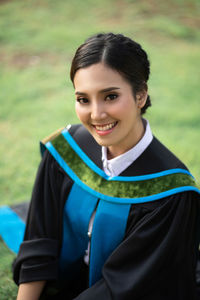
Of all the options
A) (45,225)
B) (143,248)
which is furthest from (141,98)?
(45,225)

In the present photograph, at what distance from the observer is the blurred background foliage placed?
4410mm

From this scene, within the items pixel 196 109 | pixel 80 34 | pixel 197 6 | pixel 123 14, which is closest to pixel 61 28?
pixel 80 34

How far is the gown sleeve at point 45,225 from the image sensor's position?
6.18ft

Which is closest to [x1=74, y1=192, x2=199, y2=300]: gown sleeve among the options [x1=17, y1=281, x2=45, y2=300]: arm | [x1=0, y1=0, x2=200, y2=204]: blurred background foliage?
[x1=17, y1=281, x2=45, y2=300]: arm

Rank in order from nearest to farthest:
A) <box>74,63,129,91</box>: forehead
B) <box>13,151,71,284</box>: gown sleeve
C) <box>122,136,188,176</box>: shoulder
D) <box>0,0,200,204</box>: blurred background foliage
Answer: <box>74,63,129,91</box>: forehead, <box>122,136,188,176</box>: shoulder, <box>13,151,71,284</box>: gown sleeve, <box>0,0,200,204</box>: blurred background foliage

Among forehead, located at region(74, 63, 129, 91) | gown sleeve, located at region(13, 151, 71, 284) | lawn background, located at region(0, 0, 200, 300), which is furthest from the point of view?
lawn background, located at region(0, 0, 200, 300)

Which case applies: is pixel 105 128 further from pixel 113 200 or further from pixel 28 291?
pixel 28 291

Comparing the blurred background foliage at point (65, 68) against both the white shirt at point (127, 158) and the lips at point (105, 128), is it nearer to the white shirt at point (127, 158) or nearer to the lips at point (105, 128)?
the white shirt at point (127, 158)

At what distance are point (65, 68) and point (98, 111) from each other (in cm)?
574

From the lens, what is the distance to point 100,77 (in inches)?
60.2

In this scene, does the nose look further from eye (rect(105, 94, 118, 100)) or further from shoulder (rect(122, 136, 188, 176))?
shoulder (rect(122, 136, 188, 176))

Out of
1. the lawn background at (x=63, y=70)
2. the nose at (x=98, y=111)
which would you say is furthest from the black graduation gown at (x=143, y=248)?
the lawn background at (x=63, y=70)

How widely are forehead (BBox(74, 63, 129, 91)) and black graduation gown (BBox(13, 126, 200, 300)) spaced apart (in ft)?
1.58

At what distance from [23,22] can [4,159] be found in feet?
21.0
